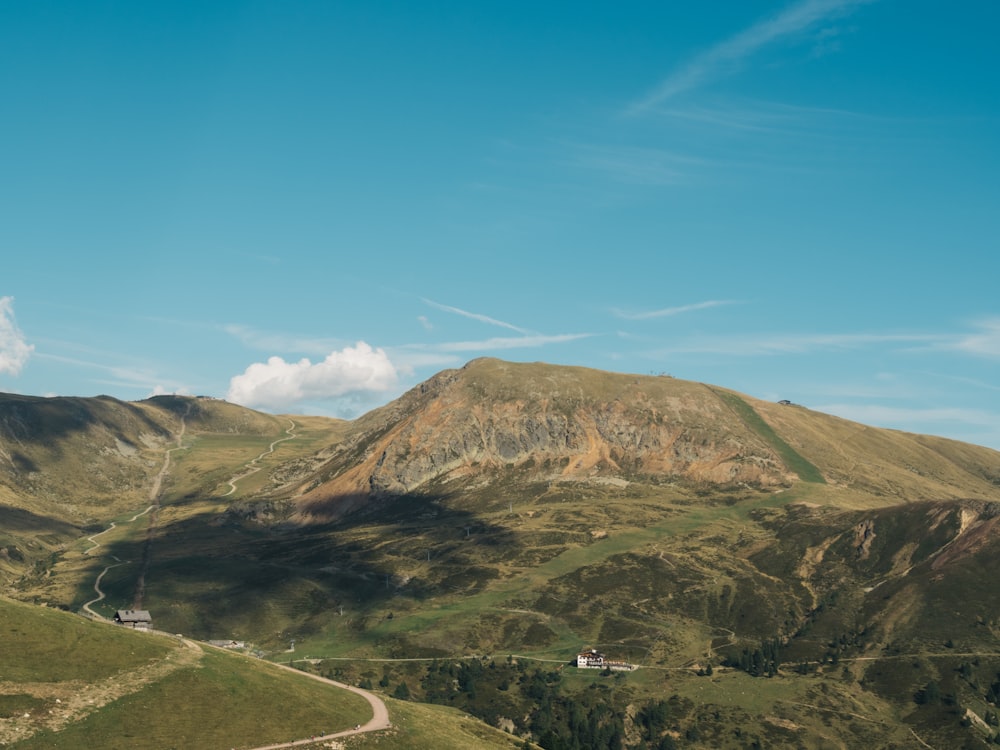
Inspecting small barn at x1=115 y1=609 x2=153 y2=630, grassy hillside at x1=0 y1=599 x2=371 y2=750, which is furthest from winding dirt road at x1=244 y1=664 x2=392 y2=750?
small barn at x1=115 y1=609 x2=153 y2=630

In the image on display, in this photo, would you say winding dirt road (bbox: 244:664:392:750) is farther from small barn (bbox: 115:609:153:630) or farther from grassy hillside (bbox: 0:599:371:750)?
small barn (bbox: 115:609:153:630)

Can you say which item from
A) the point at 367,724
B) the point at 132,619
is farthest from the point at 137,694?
the point at 132,619

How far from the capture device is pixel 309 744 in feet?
373

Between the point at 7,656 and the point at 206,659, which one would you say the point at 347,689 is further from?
the point at 7,656

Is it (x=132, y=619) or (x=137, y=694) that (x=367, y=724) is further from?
(x=132, y=619)

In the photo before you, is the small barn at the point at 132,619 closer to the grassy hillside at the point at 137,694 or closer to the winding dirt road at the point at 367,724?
the grassy hillside at the point at 137,694

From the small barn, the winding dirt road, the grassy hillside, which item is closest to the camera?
the grassy hillside

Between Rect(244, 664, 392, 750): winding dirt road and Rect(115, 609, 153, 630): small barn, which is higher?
Rect(115, 609, 153, 630): small barn

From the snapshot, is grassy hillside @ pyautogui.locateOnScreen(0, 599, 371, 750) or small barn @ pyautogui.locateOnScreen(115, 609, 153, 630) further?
small barn @ pyautogui.locateOnScreen(115, 609, 153, 630)

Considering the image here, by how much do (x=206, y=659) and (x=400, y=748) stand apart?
3674cm

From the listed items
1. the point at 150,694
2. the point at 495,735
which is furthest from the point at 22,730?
the point at 495,735

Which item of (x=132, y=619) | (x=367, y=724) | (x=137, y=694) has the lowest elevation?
(x=367, y=724)

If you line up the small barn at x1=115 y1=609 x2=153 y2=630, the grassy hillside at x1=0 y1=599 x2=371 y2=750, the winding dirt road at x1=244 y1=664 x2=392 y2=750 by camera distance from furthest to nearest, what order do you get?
1. the small barn at x1=115 y1=609 x2=153 y2=630
2. the winding dirt road at x1=244 y1=664 x2=392 y2=750
3. the grassy hillside at x1=0 y1=599 x2=371 y2=750

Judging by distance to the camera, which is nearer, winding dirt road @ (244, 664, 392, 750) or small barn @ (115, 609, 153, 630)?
winding dirt road @ (244, 664, 392, 750)
